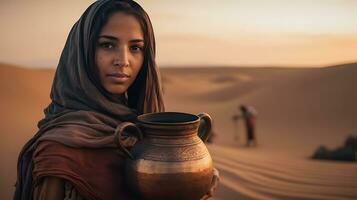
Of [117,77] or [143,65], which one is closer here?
[117,77]

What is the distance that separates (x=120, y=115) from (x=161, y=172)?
1.85ft

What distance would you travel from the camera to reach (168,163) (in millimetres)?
2289

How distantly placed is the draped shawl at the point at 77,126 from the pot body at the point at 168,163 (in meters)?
0.19

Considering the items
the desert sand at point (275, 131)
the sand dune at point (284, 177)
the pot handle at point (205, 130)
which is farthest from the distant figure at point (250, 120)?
the pot handle at point (205, 130)

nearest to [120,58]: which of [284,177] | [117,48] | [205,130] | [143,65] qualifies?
[117,48]

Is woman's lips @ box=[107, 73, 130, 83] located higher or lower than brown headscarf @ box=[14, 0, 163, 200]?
higher

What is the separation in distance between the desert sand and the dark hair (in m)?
4.57

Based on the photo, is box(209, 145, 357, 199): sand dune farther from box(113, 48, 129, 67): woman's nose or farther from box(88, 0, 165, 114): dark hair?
box(113, 48, 129, 67): woman's nose

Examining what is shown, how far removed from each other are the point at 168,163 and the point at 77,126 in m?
0.56

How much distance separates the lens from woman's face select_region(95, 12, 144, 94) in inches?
101

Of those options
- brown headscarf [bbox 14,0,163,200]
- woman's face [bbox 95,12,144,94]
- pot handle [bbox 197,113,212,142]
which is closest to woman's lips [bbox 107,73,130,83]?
woman's face [bbox 95,12,144,94]

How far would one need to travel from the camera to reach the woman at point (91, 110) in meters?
2.35

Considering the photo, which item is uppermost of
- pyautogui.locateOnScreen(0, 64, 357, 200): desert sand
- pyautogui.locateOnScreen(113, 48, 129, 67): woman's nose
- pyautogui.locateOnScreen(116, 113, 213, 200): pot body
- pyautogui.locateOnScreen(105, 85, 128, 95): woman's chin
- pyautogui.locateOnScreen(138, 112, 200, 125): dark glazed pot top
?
pyautogui.locateOnScreen(113, 48, 129, 67): woman's nose

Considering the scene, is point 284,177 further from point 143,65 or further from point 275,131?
point 275,131
